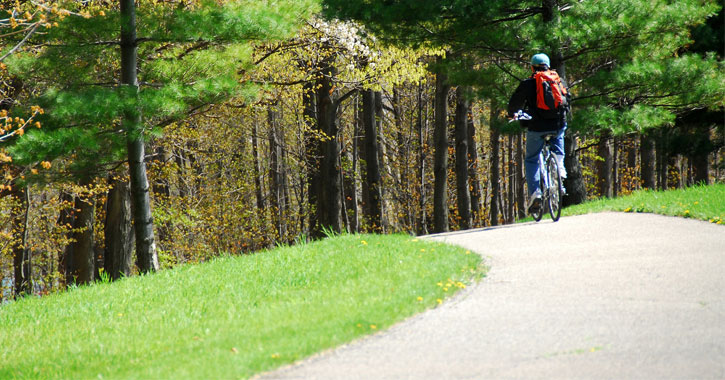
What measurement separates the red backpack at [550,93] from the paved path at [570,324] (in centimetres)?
239

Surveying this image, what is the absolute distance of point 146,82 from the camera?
1210cm

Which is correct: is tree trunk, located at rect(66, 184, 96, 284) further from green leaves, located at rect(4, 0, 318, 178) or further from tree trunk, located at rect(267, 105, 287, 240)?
tree trunk, located at rect(267, 105, 287, 240)

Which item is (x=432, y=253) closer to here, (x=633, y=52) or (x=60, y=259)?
(x=633, y=52)

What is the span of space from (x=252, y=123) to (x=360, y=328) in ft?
80.3

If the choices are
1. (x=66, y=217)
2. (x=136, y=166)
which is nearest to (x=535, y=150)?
(x=136, y=166)

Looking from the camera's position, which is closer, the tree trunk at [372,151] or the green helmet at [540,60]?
the green helmet at [540,60]

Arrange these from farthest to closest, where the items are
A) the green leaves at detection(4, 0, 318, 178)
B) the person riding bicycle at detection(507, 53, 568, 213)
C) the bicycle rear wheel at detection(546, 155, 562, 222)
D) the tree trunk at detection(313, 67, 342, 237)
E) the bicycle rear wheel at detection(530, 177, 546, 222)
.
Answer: the tree trunk at detection(313, 67, 342, 237), the green leaves at detection(4, 0, 318, 178), the bicycle rear wheel at detection(530, 177, 546, 222), the bicycle rear wheel at detection(546, 155, 562, 222), the person riding bicycle at detection(507, 53, 568, 213)

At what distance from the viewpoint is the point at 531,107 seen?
10000 mm

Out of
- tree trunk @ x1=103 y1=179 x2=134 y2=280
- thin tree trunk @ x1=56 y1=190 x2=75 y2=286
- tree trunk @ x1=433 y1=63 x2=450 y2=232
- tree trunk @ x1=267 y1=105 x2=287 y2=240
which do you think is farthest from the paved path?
tree trunk @ x1=267 y1=105 x2=287 y2=240

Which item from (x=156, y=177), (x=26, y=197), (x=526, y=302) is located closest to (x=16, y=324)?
(x=526, y=302)

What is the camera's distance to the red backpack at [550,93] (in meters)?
9.77

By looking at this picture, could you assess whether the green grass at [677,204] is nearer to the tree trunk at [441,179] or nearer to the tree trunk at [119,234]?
the tree trunk at [441,179]

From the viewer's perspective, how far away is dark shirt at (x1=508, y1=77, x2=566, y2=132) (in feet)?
32.6

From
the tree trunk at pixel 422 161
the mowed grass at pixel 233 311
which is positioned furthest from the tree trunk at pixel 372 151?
the mowed grass at pixel 233 311
